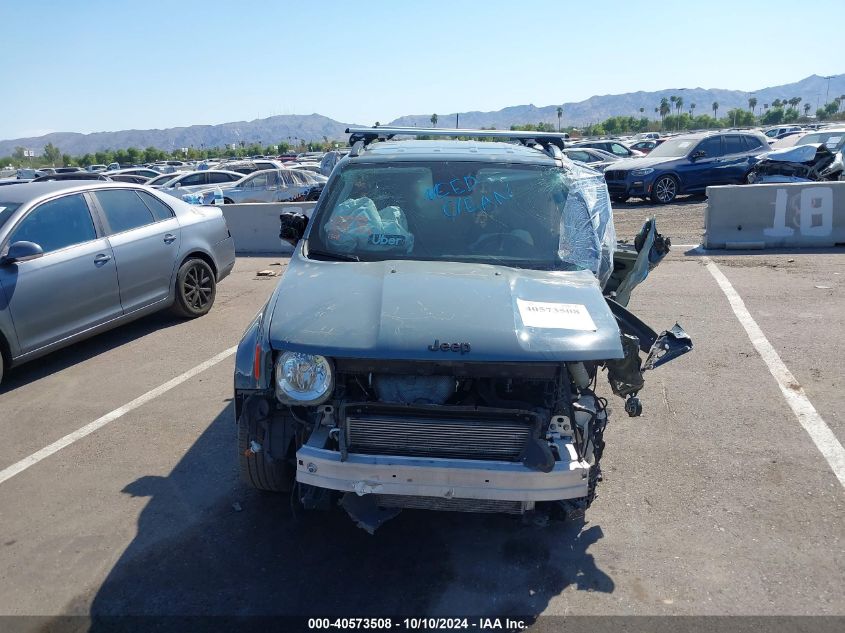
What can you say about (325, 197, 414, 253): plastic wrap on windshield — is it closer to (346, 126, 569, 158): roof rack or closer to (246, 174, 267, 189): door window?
(346, 126, 569, 158): roof rack

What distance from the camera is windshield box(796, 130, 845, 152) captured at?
17.5 m

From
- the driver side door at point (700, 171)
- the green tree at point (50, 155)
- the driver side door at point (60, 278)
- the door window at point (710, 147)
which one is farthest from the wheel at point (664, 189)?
the green tree at point (50, 155)

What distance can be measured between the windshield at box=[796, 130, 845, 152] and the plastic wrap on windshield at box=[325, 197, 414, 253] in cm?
1670

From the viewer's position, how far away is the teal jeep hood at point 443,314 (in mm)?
3260

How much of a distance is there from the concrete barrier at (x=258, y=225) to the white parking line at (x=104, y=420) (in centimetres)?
637

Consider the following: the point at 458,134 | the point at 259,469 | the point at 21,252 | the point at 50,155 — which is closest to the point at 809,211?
the point at 458,134

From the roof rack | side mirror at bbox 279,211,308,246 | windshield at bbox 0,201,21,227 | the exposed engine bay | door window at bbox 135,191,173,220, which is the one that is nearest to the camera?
side mirror at bbox 279,211,308,246

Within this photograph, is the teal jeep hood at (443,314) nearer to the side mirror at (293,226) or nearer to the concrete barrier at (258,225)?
the side mirror at (293,226)

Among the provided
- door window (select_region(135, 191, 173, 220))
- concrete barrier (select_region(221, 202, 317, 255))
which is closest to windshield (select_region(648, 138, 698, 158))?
concrete barrier (select_region(221, 202, 317, 255))

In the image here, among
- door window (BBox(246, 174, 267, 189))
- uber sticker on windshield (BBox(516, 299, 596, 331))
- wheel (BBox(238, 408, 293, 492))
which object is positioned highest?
uber sticker on windshield (BBox(516, 299, 596, 331))

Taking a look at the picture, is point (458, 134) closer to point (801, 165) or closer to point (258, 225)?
point (258, 225)

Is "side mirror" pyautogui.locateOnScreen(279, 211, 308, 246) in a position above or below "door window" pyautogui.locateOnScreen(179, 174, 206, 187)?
above

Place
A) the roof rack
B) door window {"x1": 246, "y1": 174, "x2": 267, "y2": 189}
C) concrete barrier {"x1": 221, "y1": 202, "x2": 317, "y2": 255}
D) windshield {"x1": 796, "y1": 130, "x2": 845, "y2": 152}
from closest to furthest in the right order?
the roof rack < concrete barrier {"x1": 221, "y1": 202, "x2": 317, "y2": 255} < windshield {"x1": 796, "y1": 130, "x2": 845, "y2": 152} < door window {"x1": 246, "y1": 174, "x2": 267, "y2": 189}

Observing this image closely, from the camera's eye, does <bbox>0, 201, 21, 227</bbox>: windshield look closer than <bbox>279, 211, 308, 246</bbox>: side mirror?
No
